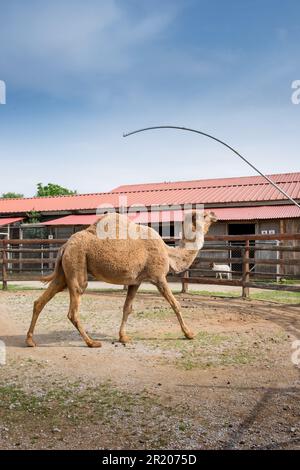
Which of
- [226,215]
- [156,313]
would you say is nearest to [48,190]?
[226,215]

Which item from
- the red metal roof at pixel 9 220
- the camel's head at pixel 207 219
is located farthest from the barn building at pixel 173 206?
the camel's head at pixel 207 219

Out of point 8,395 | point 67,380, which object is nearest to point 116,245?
point 67,380

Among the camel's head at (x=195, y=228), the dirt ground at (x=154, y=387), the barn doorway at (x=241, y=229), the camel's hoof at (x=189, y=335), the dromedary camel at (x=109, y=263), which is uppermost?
the barn doorway at (x=241, y=229)

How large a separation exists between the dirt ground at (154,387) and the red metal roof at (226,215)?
1118cm

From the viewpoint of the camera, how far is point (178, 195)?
933 inches

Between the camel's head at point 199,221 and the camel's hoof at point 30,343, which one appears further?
the camel's head at point 199,221

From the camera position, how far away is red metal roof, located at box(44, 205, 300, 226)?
18.9 metres

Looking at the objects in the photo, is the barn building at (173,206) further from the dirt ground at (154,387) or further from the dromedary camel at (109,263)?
the dromedary camel at (109,263)

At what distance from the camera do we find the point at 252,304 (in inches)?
397

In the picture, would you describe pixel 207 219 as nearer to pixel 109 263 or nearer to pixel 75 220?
pixel 109 263

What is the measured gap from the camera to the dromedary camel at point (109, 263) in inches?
247

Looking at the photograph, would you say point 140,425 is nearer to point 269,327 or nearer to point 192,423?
point 192,423

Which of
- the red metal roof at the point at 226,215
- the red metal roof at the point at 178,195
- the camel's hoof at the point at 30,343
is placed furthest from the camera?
the red metal roof at the point at 178,195

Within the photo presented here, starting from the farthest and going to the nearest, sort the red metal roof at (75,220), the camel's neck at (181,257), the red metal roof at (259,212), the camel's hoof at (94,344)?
the red metal roof at (75,220), the red metal roof at (259,212), the camel's neck at (181,257), the camel's hoof at (94,344)
